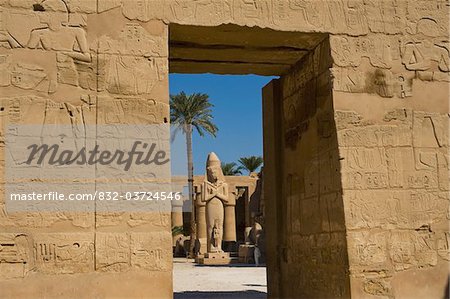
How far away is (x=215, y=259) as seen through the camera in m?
19.3

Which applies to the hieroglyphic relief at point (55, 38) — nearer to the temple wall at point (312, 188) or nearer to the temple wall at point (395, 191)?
the temple wall at point (312, 188)

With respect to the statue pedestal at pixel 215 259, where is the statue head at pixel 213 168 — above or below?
above

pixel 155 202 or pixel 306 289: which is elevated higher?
pixel 155 202

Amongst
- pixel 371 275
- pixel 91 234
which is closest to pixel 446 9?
pixel 371 275

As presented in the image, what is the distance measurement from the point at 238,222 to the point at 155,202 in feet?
83.8

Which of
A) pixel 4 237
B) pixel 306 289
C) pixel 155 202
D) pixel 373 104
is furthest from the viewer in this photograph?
pixel 306 289

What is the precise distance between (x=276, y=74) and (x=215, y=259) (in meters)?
13.7

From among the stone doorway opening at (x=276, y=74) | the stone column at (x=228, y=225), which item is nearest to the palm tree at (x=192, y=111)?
the stone column at (x=228, y=225)

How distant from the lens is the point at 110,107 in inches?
184

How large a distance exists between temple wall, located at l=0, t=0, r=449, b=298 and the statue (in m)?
13.6

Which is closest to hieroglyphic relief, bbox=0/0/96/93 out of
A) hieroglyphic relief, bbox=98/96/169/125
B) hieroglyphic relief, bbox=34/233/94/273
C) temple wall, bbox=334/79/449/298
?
hieroglyphic relief, bbox=98/96/169/125

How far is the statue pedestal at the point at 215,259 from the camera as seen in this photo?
19.2 m

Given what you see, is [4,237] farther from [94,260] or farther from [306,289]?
[306,289]

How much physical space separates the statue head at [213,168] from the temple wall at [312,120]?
13.9 metres
